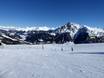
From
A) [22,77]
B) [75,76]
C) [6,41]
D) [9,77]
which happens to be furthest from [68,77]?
[6,41]

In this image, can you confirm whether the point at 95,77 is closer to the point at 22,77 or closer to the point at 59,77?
the point at 59,77

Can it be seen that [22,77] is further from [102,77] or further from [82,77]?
[102,77]

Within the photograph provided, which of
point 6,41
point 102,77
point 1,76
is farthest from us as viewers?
point 6,41

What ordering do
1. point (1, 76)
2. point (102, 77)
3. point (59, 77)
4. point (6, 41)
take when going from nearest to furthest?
point (102, 77) → point (59, 77) → point (1, 76) → point (6, 41)

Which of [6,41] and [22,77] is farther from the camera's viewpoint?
[6,41]

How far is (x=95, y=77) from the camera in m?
13.3

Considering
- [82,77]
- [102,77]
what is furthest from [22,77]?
[102,77]

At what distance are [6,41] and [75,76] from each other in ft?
513

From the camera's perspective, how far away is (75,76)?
1408 cm

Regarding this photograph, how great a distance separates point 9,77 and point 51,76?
295 cm

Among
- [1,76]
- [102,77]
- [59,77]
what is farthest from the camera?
[1,76]

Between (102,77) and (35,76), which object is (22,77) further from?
(102,77)

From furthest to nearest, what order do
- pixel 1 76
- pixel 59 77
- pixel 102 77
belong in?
1. pixel 1 76
2. pixel 59 77
3. pixel 102 77

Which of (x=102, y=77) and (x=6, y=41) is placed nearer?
(x=102, y=77)
